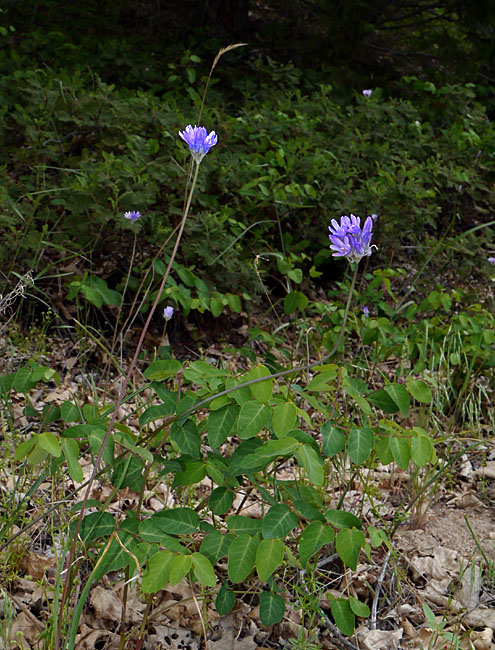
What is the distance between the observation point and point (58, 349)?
3.03 meters

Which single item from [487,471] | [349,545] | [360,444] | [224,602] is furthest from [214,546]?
[487,471]

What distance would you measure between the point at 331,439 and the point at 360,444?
69 millimetres

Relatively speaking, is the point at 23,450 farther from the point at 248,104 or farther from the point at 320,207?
the point at 248,104

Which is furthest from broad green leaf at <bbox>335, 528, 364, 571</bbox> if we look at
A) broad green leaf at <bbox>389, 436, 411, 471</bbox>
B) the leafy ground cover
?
broad green leaf at <bbox>389, 436, 411, 471</bbox>

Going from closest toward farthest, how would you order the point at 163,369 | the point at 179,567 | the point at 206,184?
the point at 179,567 < the point at 163,369 < the point at 206,184

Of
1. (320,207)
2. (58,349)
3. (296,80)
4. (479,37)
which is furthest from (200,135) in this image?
(479,37)

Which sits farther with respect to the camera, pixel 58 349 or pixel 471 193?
pixel 471 193

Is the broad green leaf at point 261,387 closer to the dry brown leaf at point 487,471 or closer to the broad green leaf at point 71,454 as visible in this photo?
the broad green leaf at point 71,454

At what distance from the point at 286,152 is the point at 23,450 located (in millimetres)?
2668

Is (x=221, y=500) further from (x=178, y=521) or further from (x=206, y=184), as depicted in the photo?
(x=206, y=184)

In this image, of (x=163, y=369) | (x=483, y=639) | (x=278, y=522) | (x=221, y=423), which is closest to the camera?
(x=278, y=522)

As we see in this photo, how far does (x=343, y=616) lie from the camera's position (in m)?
1.45

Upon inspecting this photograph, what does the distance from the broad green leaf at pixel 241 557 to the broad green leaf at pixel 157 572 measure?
13cm

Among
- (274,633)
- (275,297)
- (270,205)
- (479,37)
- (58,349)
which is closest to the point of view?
(274,633)
